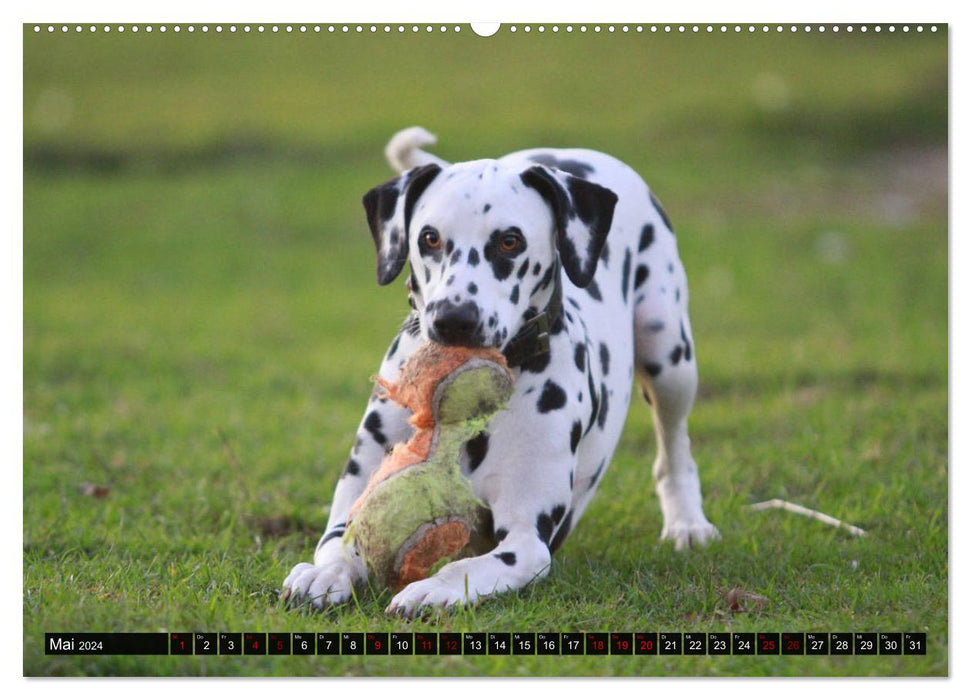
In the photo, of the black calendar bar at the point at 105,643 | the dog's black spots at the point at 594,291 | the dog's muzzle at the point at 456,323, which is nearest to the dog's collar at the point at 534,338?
the dog's muzzle at the point at 456,323

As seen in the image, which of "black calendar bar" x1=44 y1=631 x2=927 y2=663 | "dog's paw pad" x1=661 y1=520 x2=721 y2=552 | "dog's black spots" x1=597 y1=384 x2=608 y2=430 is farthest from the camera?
"dog's paw pad" x1=661 y1=520 x2=721 y2=552

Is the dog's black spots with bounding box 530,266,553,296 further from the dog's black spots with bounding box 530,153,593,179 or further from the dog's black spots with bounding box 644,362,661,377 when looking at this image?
the dog's black spots with bounding box 644,362,661,377

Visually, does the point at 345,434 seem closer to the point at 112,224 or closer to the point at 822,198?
the point at 112,224

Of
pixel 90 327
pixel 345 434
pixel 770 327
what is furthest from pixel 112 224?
pixel 770 327

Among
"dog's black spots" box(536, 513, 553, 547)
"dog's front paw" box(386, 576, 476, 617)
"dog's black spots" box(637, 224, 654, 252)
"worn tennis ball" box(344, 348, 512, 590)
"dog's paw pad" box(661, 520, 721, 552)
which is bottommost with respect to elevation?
"dog's paw pad" box(661, 520, 721, 552)

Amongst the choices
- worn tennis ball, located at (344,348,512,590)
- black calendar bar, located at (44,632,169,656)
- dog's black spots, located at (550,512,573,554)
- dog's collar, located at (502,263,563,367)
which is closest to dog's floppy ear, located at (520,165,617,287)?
dog's collar, located at (502,263,563,367)

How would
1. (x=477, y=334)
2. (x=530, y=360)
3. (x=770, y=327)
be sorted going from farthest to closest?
(x=770, y=327)
(x=530, y=360)
(x=477, y=334)

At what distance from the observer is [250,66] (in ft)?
17.7

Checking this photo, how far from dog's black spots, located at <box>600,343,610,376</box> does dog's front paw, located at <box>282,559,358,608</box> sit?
4.30ft

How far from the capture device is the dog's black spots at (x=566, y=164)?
5301 mm

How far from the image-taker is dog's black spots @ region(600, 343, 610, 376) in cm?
493

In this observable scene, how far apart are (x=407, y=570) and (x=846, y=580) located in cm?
163

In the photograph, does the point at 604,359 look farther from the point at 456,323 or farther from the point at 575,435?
the point at 456,323

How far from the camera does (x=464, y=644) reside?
3758 mm
